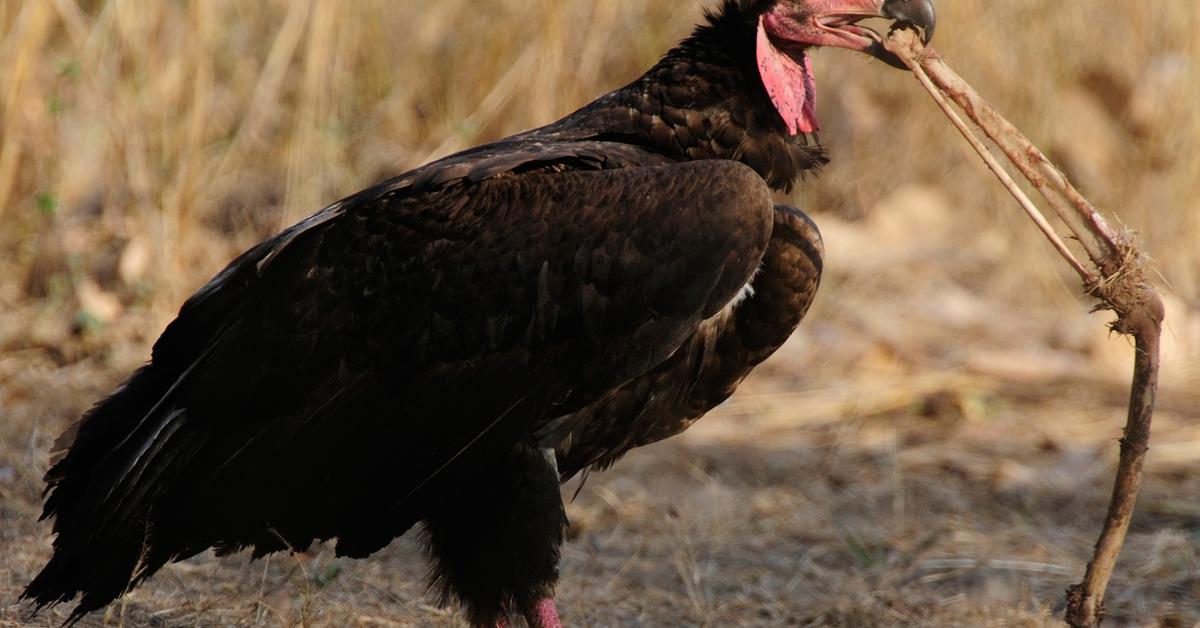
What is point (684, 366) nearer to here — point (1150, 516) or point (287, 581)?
point (287, 581)

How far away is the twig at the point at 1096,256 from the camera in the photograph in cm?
340

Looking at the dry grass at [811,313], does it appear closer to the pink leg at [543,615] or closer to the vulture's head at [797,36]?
the pink leg at [543,615]

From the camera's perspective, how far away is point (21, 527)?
15.6 ft

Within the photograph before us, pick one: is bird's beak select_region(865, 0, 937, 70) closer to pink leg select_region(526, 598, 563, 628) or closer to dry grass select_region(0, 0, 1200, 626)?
pink leg select_region(526, 598, 563, 628)

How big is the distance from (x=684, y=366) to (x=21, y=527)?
7.86 feet

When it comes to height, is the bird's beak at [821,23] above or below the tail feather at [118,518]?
above

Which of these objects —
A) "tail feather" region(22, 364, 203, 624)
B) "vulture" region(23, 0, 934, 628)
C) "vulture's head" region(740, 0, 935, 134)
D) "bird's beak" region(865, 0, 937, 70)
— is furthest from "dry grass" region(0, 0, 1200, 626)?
"bird's beak" region(865, 0, 937, 70)

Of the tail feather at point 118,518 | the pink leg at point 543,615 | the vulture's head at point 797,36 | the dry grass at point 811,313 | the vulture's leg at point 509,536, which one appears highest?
the vulture's head at point 797,36

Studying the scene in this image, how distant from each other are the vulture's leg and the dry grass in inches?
26.8

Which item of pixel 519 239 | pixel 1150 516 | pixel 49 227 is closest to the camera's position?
pixel 519 239

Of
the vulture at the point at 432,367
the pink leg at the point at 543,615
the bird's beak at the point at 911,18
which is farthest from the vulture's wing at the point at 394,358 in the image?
the bird's beak at the point at 911,18

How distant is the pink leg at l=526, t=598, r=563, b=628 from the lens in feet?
12.0

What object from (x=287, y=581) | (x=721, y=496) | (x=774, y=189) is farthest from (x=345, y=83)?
(x=774, y=189)

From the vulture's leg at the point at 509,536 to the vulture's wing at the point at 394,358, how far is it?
0.28ft
